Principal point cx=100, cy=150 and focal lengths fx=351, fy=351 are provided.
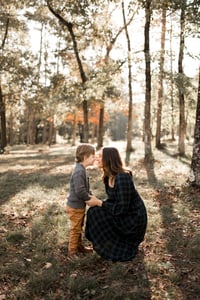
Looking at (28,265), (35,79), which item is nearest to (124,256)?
(28,265)

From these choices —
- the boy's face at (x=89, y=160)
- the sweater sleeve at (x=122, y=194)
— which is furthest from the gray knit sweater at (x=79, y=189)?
the sweater sleeve at (x=122, y=194)

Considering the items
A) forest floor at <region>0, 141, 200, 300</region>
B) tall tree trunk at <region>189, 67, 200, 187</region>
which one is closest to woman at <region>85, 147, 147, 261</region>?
forest floor at <region>0, 141, 200, 300</region>

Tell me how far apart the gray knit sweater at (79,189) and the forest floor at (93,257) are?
97 centimetres

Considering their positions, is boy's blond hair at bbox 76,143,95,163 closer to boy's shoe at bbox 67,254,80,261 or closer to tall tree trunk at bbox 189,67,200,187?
boy's shoe at bbox 67,254,80,261

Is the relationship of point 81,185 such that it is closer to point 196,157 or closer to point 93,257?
point 93,257

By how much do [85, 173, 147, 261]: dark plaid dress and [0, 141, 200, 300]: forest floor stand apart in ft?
0.86

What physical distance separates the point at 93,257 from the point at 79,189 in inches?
48.3

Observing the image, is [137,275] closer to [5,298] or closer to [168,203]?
[5,298]

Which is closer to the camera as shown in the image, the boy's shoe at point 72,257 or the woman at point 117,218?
the woman at point 117,218

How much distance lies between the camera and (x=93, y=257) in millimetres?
6227

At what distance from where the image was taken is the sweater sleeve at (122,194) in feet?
18.9

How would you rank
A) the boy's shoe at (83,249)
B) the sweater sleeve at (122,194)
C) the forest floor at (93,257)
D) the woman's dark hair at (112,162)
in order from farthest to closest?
the boy's shoe at (83,249), the woman's dark hair at (112,162), the sweater sleeve at (122,194), the forest floor at (93,257)

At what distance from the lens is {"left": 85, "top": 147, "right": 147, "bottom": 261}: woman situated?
5.82 m

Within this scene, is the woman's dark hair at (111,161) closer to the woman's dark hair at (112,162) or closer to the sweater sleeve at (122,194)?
the woman's dark hair at (112,162)
